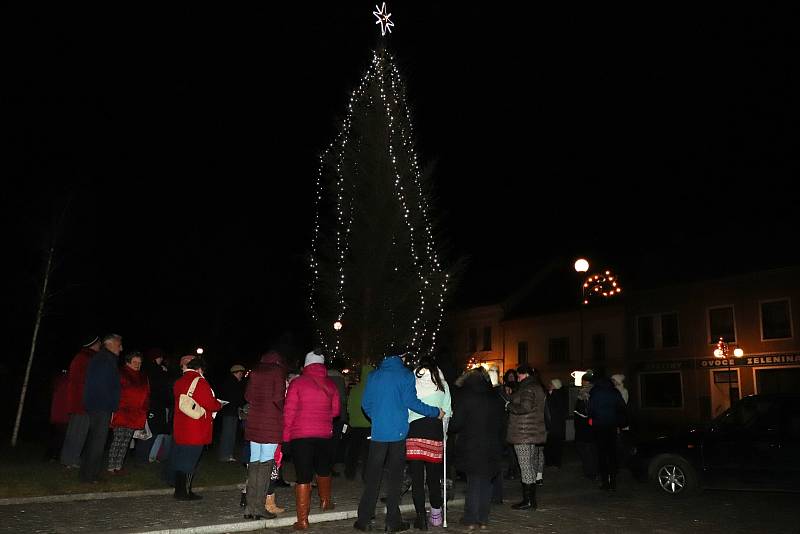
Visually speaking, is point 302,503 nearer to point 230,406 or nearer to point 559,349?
point 230,406

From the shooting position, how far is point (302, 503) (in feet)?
25.5

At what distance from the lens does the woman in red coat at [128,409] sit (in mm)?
10672

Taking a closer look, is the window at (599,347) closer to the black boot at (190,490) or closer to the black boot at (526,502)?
the black boot at (526,502)

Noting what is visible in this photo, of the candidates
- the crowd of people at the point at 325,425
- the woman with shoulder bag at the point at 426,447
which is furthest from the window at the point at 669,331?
the woman with shoulder bag at the point at 426,447

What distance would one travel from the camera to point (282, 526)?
809 cm

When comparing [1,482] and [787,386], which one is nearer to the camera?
[1,482]

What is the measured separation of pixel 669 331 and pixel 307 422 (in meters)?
34.4

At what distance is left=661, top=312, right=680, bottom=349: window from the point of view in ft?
125

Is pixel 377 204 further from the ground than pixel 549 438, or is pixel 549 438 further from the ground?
pixel 377 204

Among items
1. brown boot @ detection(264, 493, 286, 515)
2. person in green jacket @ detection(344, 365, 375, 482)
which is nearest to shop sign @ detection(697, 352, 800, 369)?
person in green jacket @ detection(344, 365, 375, 482)

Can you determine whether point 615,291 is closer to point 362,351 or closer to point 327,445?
point 362,351

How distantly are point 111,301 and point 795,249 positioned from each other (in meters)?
34.5

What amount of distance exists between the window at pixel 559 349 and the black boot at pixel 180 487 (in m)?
37.8

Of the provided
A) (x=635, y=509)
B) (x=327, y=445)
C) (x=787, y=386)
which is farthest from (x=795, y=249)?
(x=327, y=445)
